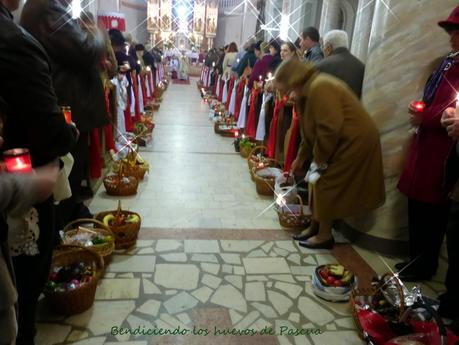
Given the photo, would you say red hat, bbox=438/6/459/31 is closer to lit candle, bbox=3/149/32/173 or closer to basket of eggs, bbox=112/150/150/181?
lit candle, bbox=3/149/32/173

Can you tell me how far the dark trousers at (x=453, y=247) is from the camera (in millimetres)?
2215

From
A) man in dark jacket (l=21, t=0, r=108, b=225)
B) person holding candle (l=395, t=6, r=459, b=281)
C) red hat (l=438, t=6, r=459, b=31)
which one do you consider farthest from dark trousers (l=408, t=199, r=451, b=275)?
man in dark jacket (l=21, t=0, r=108, b=225)

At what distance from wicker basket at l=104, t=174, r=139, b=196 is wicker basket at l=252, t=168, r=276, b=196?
129 cm

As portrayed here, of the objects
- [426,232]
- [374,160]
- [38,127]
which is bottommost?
[426,232]

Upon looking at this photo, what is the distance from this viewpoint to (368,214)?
318cm

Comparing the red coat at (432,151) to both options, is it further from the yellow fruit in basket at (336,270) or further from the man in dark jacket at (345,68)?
the man in dark jacket at (345,68)

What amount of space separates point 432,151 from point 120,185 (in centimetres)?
277

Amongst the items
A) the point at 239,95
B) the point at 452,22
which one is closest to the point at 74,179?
the point at 452,22

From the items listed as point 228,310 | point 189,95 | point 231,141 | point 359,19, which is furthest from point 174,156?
point 189,95

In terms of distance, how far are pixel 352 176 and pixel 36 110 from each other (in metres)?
2.15

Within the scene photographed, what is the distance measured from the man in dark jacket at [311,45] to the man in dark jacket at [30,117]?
10.9 ft

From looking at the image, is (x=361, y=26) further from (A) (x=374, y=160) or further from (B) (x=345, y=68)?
(A) (x=374, y=160)

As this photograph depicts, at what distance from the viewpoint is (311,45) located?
14.8ft

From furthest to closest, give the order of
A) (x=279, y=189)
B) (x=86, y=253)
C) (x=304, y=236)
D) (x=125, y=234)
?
(x=279, y=189), (x=304, y=236), (x=125, y=234), (x=86, y=253)
